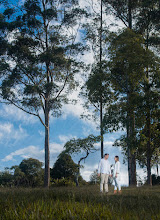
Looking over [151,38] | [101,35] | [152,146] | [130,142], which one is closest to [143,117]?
[130,142]

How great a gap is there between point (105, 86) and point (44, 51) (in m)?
7.84

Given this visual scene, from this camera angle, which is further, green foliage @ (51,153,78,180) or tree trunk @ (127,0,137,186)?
green foliage @ (51,153,78,180)

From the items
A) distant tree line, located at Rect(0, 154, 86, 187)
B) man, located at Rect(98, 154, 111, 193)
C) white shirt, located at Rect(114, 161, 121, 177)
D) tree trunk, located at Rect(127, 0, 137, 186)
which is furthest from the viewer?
distant tree line, located at Rect(0, 154, 86, 187)

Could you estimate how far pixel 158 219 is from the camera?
428 centimetres

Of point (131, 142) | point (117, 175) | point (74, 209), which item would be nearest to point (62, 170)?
point (131, 142)

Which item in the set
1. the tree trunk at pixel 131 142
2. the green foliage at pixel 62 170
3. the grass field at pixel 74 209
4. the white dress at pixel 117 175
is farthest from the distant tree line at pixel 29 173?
the grass field at pixel 74 209

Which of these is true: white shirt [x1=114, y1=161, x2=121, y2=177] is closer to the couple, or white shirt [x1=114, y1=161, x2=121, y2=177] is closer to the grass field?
the couple

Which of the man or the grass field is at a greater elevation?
the man

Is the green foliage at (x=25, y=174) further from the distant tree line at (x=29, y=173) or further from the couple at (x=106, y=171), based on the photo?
the couple at (x=106, y=171)

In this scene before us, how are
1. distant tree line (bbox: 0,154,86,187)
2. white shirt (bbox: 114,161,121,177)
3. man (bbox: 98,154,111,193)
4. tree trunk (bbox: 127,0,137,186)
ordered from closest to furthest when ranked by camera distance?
man (bbox: 98,154,111,193), white shirt (bbox: 114,161,121,177), tree trunk (bbox: 127,0,137,186), distant tree line (bbox: 0,154,86,187)

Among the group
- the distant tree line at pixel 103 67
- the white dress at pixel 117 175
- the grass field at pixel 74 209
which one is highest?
the distant tree line at pixel 103 67

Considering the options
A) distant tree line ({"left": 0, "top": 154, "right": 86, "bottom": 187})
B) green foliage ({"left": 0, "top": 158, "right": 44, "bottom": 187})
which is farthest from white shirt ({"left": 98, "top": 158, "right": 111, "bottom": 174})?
green foliage ({"left": 0, "top": 158, "right": 44, "bottom": 187})

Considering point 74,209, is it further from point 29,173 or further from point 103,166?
point 29,173

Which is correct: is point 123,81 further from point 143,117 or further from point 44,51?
point 44,51
